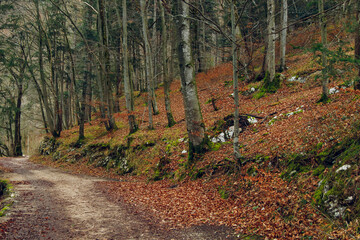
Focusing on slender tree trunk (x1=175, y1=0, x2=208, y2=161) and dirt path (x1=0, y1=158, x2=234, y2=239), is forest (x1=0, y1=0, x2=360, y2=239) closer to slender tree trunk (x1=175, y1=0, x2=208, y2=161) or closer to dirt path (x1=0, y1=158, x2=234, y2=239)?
slender tree trunk (x1=175, y1=0, x2=208, y2=161)

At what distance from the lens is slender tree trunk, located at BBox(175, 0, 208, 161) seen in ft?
26.5

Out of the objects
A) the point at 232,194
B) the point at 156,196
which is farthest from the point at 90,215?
the point at 232,194

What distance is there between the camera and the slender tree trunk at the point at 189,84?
8062 millimetres

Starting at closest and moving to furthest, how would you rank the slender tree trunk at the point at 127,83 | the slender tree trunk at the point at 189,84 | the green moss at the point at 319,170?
1. the green moss at the point at 319,170
2. the slender tree trunk at the point at 189,84
3. the slender tree trunk at the point at 127,83

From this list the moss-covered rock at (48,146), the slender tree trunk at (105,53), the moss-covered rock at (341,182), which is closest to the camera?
the moss-covered rock at (341,182)

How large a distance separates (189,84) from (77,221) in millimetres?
5490

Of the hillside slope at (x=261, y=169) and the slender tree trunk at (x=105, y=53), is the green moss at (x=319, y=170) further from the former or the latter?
the slender tree trunk at (x=105, y=53)

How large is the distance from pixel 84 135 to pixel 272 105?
623 inches

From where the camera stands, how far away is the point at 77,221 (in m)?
5.72

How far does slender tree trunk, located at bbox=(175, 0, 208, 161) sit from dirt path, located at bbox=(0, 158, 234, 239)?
11.8 ft

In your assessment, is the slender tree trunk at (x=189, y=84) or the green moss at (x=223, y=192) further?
the slender tree trunk at (x=189, y=84)

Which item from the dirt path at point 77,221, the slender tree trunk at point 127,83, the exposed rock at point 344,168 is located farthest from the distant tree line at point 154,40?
the dirt path at point 77,221

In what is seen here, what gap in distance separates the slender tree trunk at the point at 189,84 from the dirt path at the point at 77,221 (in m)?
3.59

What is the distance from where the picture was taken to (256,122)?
945cm
